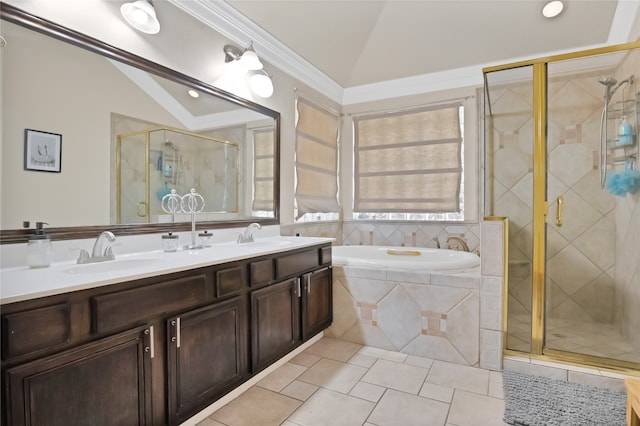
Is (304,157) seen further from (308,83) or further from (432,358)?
(432,358)

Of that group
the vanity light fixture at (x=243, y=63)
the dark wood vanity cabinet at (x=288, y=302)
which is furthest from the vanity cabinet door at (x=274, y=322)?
the vanity light fixture at (x=243, y=63)

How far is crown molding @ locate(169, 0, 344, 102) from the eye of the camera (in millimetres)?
2191

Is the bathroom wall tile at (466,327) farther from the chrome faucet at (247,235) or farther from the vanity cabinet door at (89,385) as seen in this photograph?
the vanity cabinet door at (89,385)

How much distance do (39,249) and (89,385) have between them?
1.98 feet

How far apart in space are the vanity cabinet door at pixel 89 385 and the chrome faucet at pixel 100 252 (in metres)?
0.46

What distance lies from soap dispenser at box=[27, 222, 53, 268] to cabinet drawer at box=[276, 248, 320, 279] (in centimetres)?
111

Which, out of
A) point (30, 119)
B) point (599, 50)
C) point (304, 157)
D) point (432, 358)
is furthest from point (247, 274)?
point (599, 50)

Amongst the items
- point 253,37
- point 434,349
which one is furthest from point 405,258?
point 253,37

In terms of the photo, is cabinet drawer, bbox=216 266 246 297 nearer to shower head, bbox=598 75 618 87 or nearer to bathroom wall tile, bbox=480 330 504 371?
Answer: bathroom wall tile, bbox=480 330 504 371

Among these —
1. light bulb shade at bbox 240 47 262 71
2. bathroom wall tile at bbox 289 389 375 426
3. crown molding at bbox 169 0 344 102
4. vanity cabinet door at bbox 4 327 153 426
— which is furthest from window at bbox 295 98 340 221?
vanity cabinet door at bbox 4 327 153 426

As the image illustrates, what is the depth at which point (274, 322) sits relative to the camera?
6.81 ft

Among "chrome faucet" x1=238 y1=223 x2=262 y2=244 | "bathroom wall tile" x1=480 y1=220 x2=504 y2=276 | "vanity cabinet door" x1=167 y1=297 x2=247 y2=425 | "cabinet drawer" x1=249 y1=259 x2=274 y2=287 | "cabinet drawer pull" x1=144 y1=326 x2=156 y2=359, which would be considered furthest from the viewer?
"chrome faucet" x1=238 y1=223 x2=262 y2=244

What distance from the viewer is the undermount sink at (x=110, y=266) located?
1.40 meters

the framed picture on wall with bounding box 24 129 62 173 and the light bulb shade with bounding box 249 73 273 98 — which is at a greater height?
the light bulb shade with bounding box 249 73 273 98
